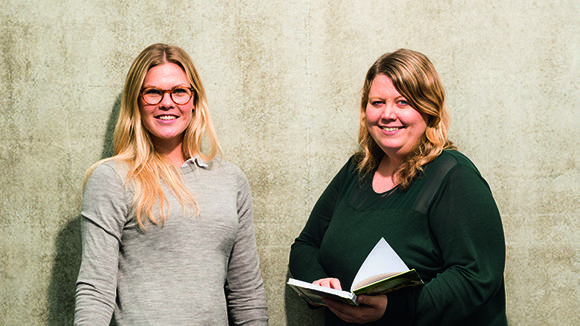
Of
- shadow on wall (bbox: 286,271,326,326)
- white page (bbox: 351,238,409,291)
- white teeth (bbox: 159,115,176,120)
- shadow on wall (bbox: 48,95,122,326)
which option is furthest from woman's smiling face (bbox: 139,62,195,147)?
Answer: shadow on wall (bbox: 286,271,326,326)

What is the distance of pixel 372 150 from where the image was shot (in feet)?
7.43

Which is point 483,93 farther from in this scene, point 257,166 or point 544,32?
point 257,166

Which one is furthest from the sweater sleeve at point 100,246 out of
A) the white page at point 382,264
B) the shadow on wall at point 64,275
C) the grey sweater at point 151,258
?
the white page at point 382,264

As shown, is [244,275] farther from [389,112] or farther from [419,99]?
[419,99]

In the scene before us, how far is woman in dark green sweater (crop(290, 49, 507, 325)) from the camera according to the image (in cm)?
175

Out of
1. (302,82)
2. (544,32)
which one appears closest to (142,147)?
(302,82)

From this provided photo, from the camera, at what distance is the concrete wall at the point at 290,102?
2.51 m

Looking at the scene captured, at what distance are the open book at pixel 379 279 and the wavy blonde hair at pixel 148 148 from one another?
66 cm

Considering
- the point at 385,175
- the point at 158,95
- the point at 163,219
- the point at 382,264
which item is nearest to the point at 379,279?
the point at 382,264

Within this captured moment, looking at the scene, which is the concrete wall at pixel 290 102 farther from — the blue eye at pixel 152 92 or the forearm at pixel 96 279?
the forearm at pixel 96 279

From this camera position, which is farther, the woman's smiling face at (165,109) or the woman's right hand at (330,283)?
the woman's smiling face at (165,109)

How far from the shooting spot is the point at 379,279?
1.62 metres

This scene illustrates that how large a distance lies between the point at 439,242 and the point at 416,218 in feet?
0.40

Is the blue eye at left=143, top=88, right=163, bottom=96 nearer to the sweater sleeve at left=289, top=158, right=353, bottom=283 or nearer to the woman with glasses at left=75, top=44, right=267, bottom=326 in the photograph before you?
the woman with glasses at left=75, top=44, right=267, bottom=326
